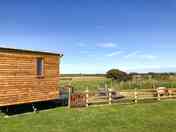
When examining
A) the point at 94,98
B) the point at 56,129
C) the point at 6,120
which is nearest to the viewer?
the point at 56,129

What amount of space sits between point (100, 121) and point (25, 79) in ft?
21.4

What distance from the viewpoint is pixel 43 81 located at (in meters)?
21.4

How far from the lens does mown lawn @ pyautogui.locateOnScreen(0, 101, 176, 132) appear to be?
14429 millimetres

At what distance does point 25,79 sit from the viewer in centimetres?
1986

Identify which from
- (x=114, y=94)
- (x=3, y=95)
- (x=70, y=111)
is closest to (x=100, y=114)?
(x=70, y=111)

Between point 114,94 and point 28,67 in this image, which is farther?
point 114,94

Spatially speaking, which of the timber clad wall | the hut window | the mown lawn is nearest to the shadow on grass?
the timber clad wall

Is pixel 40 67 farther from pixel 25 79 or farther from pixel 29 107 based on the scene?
pixel 29 107

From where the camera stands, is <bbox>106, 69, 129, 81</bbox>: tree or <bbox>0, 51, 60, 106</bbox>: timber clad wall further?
<bbox>106, 69, 129, 81</bbox>: tree

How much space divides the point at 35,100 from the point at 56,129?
22.1 feet

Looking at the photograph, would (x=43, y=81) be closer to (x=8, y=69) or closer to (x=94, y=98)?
(x=8, y=69)

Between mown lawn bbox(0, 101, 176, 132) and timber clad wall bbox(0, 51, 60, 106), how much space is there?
1.75m

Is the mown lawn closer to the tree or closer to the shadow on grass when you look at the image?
the shadow on grass

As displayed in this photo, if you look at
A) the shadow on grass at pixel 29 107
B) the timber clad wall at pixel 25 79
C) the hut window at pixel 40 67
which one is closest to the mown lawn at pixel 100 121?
the timber clad wall at pixel 25 79
